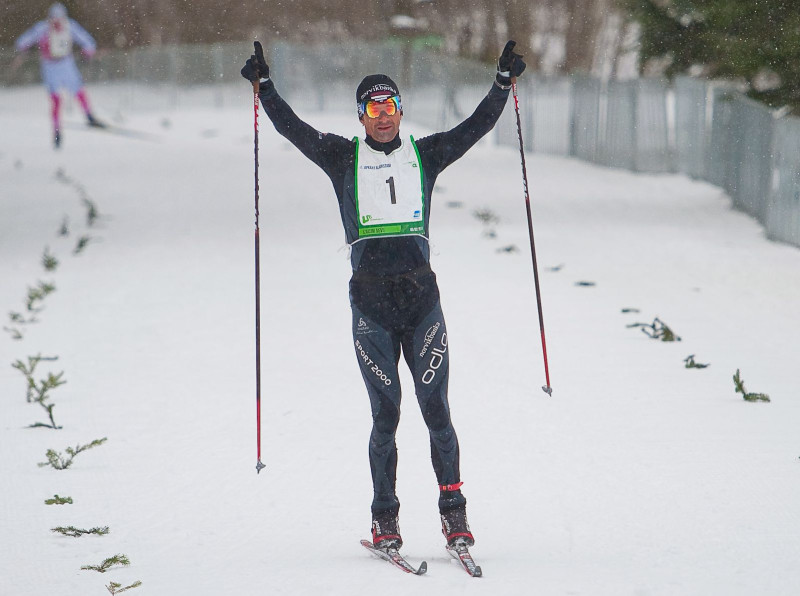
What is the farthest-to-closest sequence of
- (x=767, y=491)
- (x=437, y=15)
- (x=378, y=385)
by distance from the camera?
(x=437, y=15) → (x=767, y=491) → (x=378, y=385)

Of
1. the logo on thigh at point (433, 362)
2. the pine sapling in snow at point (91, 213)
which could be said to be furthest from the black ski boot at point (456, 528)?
the pine sapling in snow at point (91, 213)

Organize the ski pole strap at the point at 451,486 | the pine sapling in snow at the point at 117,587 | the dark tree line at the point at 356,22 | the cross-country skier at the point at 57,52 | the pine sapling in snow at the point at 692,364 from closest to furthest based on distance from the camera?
the pine sapling in snow at the point at 117,587 → the ski pole strap at the point at 451,486 → the pine sapling in snow at the point at 692,364 → the cross-country skier at the point at 57,52 → the dark tree line at the point at 356,22

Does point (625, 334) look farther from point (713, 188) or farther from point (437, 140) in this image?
point (713, 188)

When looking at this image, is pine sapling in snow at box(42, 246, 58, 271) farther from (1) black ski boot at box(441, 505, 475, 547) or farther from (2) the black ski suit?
(1) black ski boot at box(441, 505, 475, 547)

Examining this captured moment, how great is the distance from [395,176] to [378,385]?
0.83 m

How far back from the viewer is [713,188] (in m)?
19.5

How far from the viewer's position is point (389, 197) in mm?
4848

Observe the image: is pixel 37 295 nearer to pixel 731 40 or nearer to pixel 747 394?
pixel 747 394

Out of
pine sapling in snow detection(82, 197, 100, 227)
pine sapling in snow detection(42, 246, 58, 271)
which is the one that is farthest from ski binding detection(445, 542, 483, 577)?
pine sapling in snow detection(82, 197, 100, 227)

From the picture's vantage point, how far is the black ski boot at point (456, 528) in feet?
15.6

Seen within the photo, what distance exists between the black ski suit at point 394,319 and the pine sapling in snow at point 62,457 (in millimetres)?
2172

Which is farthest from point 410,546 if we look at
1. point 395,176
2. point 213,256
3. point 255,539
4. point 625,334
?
point 213,256

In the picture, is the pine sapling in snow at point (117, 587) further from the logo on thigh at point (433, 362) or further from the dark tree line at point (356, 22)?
the dark tree line at point (356, 22)

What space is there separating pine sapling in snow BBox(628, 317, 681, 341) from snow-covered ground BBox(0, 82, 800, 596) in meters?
0.10
